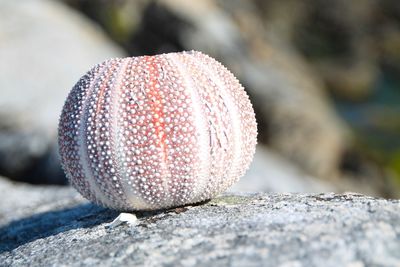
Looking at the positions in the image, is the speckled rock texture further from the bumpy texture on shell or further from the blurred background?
the blurred background

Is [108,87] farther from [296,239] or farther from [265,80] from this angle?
[265,80]

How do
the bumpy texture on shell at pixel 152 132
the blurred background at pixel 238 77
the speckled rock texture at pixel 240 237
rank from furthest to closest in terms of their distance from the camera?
the blurred background at pixel 238 77 < the bumpy texture on shell at pixel 152 132 < the speckled rock texture at pixel 240 237

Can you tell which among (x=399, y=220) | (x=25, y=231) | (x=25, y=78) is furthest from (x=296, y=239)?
(x=25, y=78)

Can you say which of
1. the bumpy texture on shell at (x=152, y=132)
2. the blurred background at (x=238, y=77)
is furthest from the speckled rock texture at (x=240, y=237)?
the blurred background at (x=238, y=77)

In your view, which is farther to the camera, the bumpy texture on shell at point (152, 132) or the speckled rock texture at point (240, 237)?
the bumpy texture on shell at point (152, 132)

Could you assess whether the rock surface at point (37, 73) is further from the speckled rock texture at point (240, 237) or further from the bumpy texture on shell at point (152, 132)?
the bumpy texture on shell at point (152, 132)
